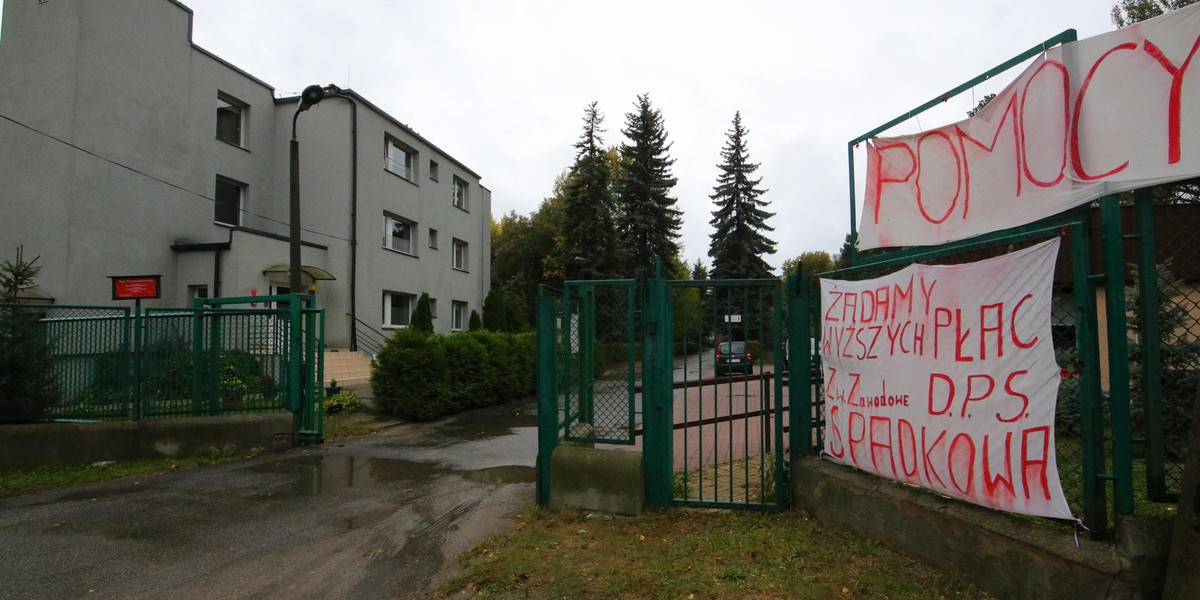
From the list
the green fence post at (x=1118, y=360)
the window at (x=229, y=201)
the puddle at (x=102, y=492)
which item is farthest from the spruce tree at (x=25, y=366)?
the green fence post at (x=1118, y=360)

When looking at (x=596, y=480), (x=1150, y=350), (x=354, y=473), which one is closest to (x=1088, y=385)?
(x=1150, y=350)

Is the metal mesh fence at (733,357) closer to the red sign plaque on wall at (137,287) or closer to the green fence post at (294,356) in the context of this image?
the green fence post at (294,356)

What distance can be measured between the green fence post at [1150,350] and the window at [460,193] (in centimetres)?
2430

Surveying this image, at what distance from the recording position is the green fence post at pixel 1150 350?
309 cm

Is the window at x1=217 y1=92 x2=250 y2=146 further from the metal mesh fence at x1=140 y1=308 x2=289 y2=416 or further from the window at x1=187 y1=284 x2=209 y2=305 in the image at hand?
the metal mesh fence at x1=140 y1=308 x2=289 y2=416

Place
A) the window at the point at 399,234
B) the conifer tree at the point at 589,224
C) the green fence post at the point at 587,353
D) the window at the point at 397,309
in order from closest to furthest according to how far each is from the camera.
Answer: the green fence post at the point at 587,353 < the window at the point at 397,309 < the window at the point at 399,234 < the conifer tree at the point at 589,224

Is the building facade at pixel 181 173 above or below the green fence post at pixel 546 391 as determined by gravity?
above

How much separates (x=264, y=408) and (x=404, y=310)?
1257 cm

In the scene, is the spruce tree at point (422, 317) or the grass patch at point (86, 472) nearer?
the grass patch at point (86, 472)

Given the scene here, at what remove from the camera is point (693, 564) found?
166 inches

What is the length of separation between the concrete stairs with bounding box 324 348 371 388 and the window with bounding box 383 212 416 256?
168 inches

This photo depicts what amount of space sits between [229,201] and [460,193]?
30.9ft

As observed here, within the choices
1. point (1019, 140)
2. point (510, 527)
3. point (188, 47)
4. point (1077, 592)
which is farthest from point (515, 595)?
point (188, 47)

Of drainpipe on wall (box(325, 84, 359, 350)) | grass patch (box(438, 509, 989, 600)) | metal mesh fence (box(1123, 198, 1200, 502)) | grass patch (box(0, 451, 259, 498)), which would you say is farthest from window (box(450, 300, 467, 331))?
metal mesh fence (box(1123, 198, 1200, 502))
